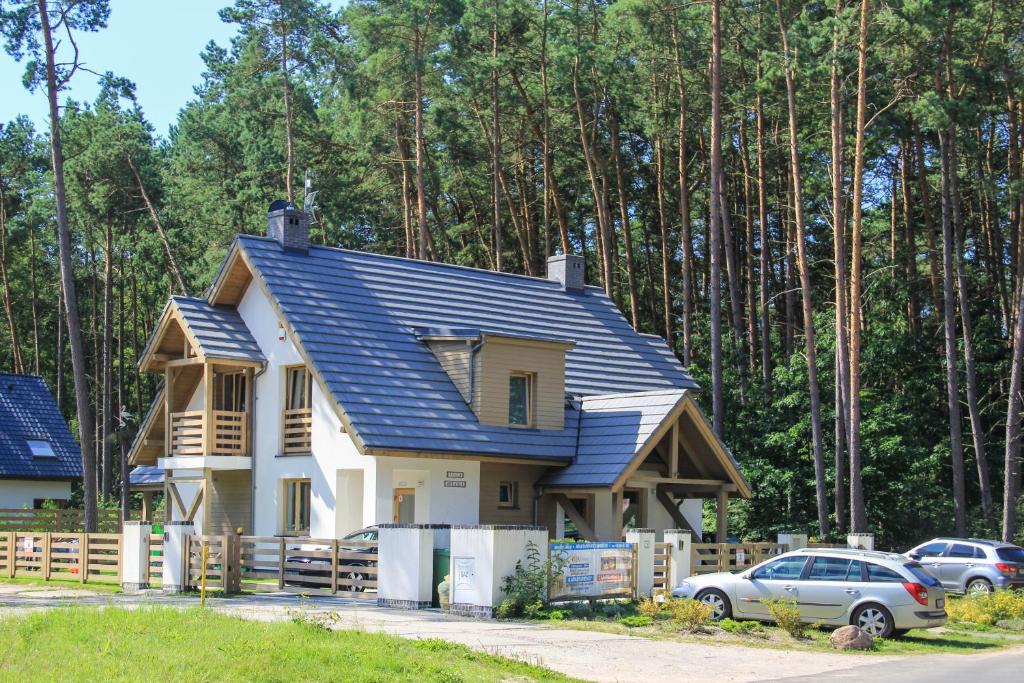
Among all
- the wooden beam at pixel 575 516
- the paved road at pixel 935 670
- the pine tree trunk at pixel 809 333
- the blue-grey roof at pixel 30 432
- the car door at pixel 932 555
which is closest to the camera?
the paved road at pixel 935 670

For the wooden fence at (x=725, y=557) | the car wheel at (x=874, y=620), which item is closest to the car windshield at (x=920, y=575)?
the car wheel at (x=874, y=620)

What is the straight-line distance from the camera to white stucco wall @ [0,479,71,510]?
147ft

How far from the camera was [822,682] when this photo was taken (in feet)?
48.6

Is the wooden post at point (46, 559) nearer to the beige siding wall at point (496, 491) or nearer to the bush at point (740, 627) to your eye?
the beige siding wall at point (496, 491)

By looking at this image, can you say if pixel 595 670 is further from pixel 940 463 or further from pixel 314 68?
pixel 314 68

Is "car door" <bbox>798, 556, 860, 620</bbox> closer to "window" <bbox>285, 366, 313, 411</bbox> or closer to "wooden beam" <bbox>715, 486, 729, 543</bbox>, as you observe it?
"wooden beam" <bbox>715, 486, 729, 543</bbox>

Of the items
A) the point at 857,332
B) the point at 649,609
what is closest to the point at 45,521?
the point at 857,332

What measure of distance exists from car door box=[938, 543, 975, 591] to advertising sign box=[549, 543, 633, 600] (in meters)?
9.84

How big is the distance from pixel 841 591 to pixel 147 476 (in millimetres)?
23505

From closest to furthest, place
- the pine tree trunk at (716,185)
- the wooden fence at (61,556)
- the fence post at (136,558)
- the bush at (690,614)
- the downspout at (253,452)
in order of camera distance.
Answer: the bush at (690,614) → the fence post at (136,558) → the wooden fence at (61,556) → the downspout at (253,452) → the pine tree trunk at (716,185)

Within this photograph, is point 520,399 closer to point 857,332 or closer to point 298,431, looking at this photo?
point 298,431

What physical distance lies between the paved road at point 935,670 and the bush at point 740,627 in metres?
2.52

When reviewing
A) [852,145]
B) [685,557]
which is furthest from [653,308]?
[685,557]

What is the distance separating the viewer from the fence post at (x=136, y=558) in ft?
82.8
